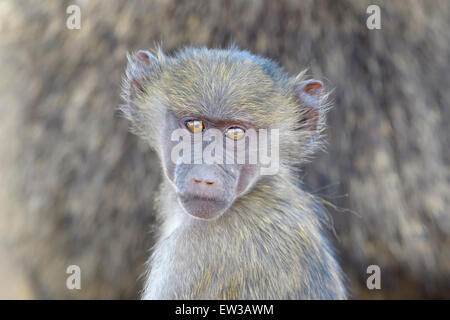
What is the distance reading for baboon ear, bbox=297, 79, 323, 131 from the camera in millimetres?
1078

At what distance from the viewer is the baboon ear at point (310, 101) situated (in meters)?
A: 1.08

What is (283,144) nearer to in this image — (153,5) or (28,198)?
(153,5)

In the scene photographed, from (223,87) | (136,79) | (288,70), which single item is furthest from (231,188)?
(288,70)

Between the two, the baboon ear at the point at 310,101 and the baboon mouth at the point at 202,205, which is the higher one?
the baboon ear at the point at 310,101

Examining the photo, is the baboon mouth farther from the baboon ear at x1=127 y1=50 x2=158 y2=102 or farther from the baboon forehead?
the baboon ear at x1=127 y1=50 x2=158 y2=102

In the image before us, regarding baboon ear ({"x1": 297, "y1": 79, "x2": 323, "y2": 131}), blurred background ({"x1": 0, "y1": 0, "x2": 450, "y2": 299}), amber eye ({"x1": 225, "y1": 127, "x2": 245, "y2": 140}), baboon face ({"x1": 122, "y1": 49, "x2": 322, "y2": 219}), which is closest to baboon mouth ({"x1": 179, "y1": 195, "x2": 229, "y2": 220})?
baboon face ({"x1": 122, "y1": 49, "x2": 322, "y2": 219})

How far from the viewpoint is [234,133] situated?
992 millimetres

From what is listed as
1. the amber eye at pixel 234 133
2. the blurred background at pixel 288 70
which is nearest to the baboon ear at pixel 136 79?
the amber eye at pixel 234 133

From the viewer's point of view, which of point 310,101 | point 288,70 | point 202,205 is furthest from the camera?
point 288,70

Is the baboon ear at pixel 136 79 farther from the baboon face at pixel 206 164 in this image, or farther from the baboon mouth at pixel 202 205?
the baboon mouth at pixel 202 205

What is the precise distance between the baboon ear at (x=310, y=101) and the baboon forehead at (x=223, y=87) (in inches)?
1.9

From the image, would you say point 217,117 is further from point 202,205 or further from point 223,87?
point 202,205

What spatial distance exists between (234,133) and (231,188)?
0.35 feet

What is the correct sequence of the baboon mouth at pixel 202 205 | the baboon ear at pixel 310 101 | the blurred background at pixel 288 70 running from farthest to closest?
the blurred background at pixel 288 70, the baboon ear at pixel 310 101, the baboon mouth at pixel 202 205
